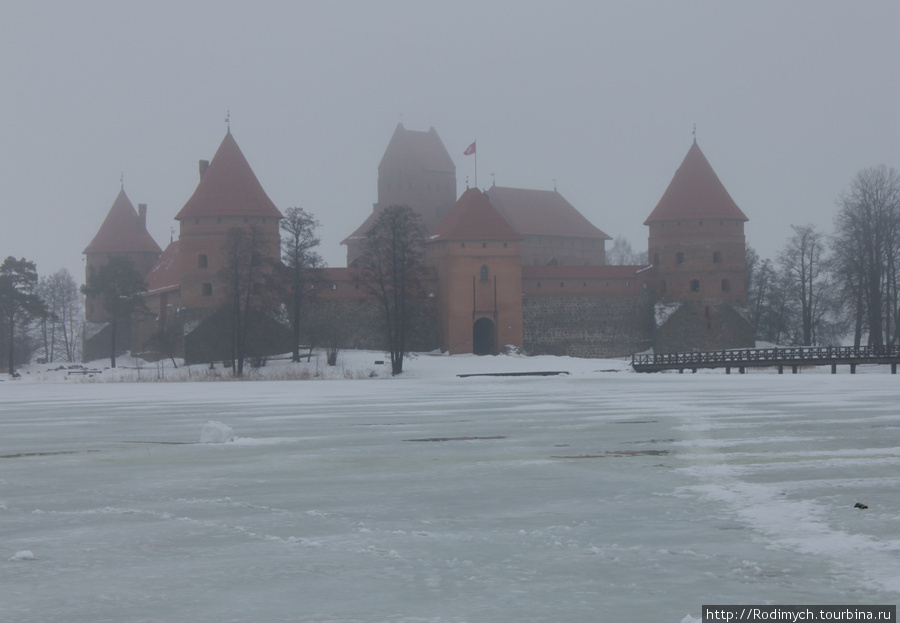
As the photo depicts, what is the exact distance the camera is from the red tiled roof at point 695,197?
5350 centimetres

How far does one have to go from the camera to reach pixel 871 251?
4288 cm

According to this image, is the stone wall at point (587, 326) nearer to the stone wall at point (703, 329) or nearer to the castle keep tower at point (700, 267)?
the stone wall at point (703, 329)

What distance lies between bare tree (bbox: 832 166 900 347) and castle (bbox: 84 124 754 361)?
8442 millimetres

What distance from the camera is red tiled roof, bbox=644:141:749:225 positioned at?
176 ft

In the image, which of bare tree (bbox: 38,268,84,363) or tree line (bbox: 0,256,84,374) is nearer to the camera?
tree line (bbox: 0,256,84,374)

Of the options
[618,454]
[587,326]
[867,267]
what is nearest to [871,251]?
[867,267]

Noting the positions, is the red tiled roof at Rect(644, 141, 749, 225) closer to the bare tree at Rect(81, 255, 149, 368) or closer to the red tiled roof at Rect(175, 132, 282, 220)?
the red tiled roof at Rect(175, 132, 282, 220)

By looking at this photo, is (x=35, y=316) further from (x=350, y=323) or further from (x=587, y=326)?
(x=587, y=326)

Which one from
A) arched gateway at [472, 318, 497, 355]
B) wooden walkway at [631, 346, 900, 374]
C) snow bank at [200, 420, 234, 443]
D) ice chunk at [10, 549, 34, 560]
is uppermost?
arched gateway at [472, 318, 497, 355]

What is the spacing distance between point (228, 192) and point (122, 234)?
52.8 ft

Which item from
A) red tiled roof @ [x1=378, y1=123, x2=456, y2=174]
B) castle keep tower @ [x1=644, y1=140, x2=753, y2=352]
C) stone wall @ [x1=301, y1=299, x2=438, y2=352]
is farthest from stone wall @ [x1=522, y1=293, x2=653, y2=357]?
red tiled roof @ [x1=378, y1=123, x2=456, y2=174]

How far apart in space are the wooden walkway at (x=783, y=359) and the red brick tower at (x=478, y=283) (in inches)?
332

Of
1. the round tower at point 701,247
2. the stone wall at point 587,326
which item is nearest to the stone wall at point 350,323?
the stone wall at point 587,326

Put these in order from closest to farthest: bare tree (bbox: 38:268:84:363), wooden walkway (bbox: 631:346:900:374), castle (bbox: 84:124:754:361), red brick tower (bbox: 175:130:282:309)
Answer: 1. wooden walkway (bbox: 631:346:900:374)
2. castle (bbox: 84:124:754:361)
3. red brick tower (bbox: 175:130:282:309)
4. bare tree (bbox: 38:268:84:363)
